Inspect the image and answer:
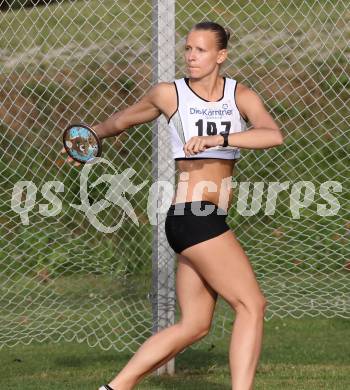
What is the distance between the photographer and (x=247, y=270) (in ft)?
16.0

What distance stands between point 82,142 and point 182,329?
1.02m

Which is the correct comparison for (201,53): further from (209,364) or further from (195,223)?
(209,364)

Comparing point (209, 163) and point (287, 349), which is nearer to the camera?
point (209, 163)

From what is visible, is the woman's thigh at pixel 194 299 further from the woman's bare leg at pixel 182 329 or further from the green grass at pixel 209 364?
the green grass at pixel 209 364

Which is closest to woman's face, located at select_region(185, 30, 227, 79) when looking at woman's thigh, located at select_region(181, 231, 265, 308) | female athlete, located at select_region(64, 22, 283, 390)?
female athlete, located at select_region(64, 22, 283, 390)

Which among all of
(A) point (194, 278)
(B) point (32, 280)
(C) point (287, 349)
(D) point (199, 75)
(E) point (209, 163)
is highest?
(D) point (199, 75)

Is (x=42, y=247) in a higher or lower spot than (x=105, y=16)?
lower

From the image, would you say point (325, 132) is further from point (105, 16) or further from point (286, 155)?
point (105, 16)

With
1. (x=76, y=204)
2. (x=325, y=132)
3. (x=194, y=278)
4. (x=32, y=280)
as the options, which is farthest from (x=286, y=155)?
(x=194, y=278)

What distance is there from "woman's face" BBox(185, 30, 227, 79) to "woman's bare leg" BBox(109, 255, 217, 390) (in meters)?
0.87

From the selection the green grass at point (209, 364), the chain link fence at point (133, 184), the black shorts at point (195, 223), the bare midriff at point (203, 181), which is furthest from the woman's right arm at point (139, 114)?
the chain link fence at point (133, 184)

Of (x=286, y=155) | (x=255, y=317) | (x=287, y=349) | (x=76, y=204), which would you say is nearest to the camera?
(x=255, y=317)

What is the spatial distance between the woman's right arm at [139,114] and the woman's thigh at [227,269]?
0.70 meters

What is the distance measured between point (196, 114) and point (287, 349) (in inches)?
119
